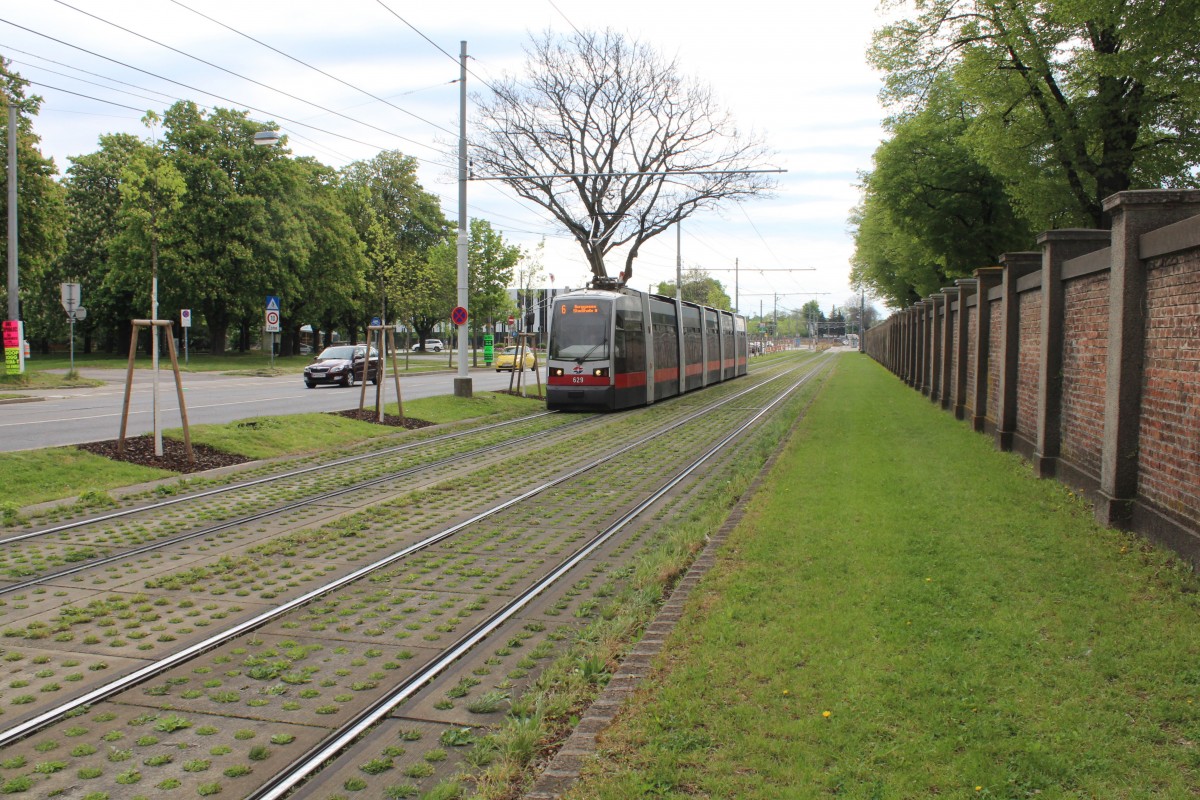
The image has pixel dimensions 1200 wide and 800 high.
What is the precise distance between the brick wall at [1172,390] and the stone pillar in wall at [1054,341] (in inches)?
122

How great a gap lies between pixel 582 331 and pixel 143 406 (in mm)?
10669

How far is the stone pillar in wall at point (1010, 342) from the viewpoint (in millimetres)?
13289

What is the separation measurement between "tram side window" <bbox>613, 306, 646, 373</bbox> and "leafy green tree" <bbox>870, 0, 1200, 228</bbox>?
905cm

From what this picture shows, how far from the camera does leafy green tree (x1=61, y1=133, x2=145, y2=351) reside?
60.6 meters

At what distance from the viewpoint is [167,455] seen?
1336cm

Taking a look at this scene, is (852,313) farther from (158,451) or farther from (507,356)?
(158,451)

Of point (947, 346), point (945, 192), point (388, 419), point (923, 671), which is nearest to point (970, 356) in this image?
point (947, 346)

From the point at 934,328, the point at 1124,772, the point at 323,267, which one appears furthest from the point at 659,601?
the point at 323,267

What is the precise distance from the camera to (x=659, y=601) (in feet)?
20.7

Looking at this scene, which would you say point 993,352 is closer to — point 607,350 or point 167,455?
point 607,350

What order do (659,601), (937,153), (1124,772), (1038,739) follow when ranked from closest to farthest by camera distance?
(1124,772), (1038,739), (659,601), (937,153)

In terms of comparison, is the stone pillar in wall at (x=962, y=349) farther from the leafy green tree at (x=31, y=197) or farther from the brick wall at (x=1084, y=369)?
the leafy green tree at (x=31, y=197)

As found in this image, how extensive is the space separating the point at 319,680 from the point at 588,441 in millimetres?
11994

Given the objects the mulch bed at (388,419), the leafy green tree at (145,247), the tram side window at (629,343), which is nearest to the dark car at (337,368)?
the tram side window at (629,343)
